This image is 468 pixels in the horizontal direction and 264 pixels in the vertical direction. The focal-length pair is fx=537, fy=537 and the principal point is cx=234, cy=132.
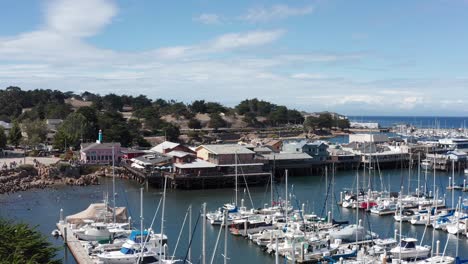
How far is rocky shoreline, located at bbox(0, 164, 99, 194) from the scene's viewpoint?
154ft

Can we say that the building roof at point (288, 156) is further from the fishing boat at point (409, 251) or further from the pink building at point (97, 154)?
the fishing boat at point (409, 251)

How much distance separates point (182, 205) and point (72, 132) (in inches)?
1373

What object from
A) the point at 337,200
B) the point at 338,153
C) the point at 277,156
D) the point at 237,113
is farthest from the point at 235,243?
the point at 237,113

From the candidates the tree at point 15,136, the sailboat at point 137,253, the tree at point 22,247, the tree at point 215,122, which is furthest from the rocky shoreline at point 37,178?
the tree at point 215,122

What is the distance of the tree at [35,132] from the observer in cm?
6653

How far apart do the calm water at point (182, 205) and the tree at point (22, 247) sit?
18.9 feet

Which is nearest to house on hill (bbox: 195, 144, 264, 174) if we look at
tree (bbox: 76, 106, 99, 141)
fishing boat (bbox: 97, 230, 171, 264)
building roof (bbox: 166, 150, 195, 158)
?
building roof (bbox: 166, 150, 195, 158)

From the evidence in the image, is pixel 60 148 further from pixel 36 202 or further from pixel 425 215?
pixel 425 215

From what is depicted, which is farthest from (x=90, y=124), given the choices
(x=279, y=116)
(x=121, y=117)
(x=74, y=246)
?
(x=279, y=116)

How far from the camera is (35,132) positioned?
234 ft

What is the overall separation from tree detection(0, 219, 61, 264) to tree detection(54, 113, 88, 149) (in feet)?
155

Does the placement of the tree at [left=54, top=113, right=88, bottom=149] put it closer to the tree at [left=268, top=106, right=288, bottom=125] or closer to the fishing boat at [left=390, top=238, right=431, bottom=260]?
the fishing boat at [left=390, top=238, right=431, bottom=260]

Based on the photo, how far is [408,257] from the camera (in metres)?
26.3

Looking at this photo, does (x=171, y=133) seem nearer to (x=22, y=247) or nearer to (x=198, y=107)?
(x=198, y=107)
